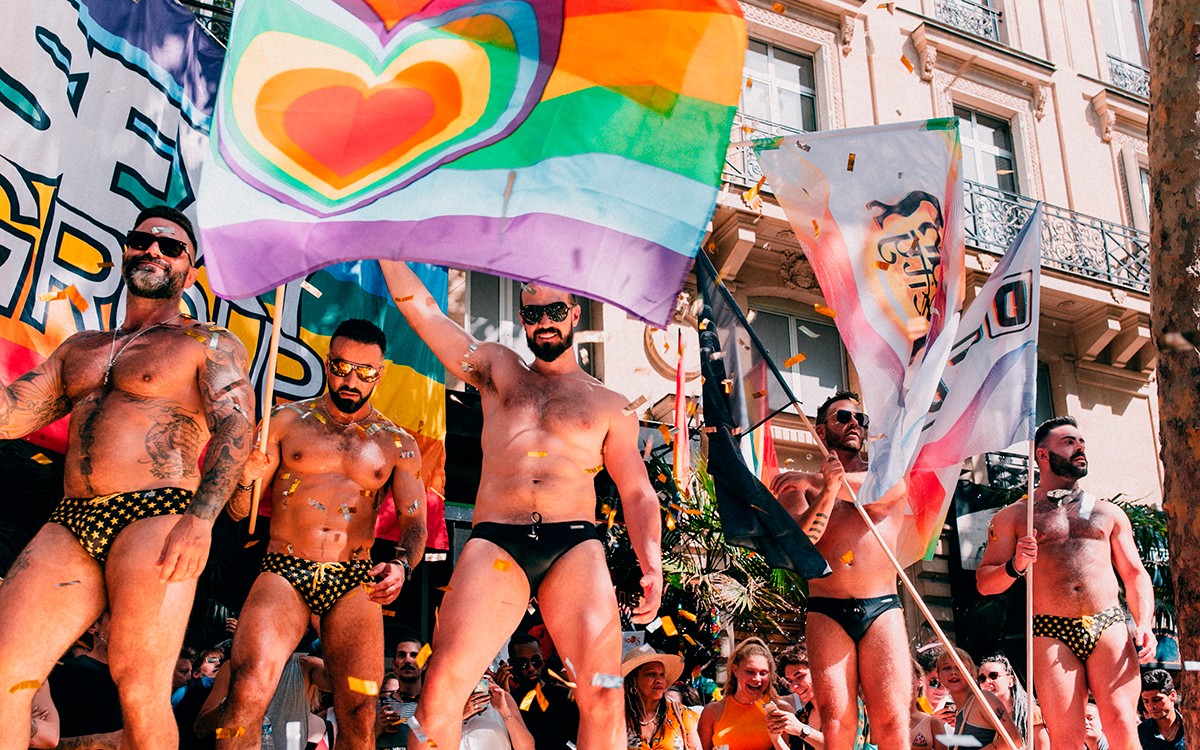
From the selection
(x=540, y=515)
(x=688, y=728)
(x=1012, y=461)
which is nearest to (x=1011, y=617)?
(x=1012, y=461)

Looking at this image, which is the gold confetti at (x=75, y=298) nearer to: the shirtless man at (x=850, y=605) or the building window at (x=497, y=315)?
the shirtless man at (x=850, y=605)

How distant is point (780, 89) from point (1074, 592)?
10318mm

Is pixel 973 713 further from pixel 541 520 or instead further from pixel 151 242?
pixel 151 242

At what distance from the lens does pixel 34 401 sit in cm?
441

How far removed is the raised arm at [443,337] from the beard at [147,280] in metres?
0.86

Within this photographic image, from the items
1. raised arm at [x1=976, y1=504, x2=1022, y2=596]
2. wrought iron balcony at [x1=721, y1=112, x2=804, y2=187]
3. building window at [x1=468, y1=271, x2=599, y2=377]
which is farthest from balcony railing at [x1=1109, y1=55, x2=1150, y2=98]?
raised arm at [x1=976, y1=504, x2=1022, y2=596]

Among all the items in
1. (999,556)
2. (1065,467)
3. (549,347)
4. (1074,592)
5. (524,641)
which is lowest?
(524,641)

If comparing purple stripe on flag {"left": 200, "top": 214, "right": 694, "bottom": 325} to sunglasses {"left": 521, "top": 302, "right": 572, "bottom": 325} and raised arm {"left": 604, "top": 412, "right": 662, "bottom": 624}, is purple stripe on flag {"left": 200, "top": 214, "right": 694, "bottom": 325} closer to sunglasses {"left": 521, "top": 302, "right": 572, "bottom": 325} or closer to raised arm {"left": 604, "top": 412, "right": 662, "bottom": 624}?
sunglasses {"left": 521, "top": 302, "right": 572, "bottom": 325}

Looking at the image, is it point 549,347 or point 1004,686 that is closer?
point 549,347

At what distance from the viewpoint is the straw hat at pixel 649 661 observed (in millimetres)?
7105

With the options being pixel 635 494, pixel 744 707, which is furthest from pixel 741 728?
pixel 635 494

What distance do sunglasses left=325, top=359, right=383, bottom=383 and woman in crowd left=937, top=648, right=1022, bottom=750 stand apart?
3510 mm

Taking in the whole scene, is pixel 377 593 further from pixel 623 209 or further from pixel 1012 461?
pixel 1012 461

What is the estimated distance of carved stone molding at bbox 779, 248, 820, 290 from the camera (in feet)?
47.8
